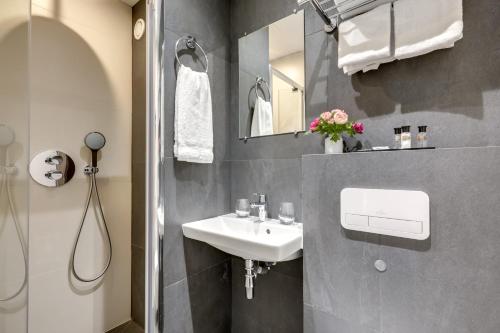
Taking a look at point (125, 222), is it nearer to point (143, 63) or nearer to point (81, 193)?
point (81, 193)

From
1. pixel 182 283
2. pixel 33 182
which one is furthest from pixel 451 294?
pixel 33 182

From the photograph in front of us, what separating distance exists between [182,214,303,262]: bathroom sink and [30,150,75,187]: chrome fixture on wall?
0.73 meters

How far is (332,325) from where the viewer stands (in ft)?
2.90

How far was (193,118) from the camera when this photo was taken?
123cm

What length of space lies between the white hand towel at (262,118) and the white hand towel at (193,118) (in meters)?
0.28

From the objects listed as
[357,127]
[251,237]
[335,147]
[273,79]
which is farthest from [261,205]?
[273,79]

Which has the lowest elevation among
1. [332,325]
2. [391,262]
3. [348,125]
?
[332,325]

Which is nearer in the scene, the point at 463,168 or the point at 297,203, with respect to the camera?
the point at 463,168

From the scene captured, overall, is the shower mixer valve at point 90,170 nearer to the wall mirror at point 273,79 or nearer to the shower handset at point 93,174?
the shower handset at point 93,174

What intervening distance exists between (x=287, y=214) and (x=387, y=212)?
1.66 feet

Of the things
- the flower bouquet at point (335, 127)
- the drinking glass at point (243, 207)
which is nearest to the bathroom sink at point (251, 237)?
the drinking glass at point (243, 207)

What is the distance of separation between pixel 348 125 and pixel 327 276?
2.04ft

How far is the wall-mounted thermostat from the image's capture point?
721 millimetres

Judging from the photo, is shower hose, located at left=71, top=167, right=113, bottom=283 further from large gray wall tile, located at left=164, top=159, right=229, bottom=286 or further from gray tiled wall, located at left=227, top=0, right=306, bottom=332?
gray tiled wall, located at left=227, top=0, right=306, bottom=332
